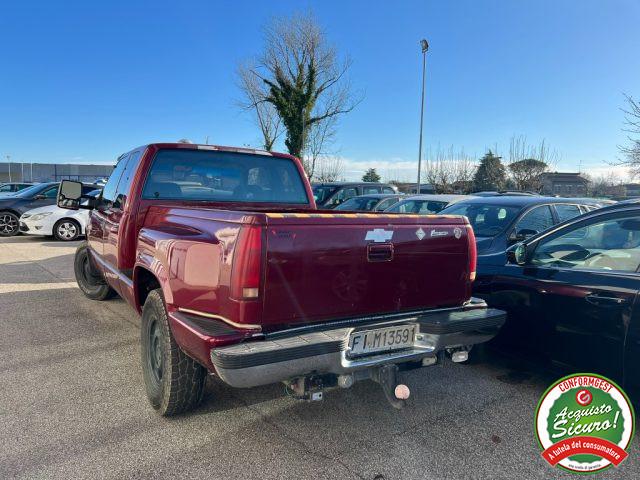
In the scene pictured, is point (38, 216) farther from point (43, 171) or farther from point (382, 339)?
point (43, 171)

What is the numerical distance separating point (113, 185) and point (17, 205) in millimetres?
10811

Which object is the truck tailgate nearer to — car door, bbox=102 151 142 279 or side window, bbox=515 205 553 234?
car door, bbox=102 151 142 279

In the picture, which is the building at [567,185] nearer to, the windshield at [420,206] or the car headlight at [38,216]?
the windshield at [420,206]

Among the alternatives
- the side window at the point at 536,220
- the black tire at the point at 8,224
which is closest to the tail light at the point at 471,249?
the side window at the point at 536,220

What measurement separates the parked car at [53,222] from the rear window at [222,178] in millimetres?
9433

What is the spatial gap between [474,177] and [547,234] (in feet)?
Result: 113

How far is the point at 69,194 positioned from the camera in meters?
5.24

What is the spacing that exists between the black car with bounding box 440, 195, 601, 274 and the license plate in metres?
2.42

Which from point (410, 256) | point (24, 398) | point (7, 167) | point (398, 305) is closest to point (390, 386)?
point (398, 305)

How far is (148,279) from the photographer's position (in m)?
3.57

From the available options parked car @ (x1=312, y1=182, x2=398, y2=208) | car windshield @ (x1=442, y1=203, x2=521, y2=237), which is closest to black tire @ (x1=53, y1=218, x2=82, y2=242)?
parked car @ (x1=312, y1=182, x2=398, y2=208)

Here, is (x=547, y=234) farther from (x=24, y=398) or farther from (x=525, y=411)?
(x=24, y=398)

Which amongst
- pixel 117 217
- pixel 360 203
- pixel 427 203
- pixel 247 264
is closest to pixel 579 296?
pixel 247 264

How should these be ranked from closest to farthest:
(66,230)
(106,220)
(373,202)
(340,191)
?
(106,220) < (373,202) < (66,230) < (340,191)
